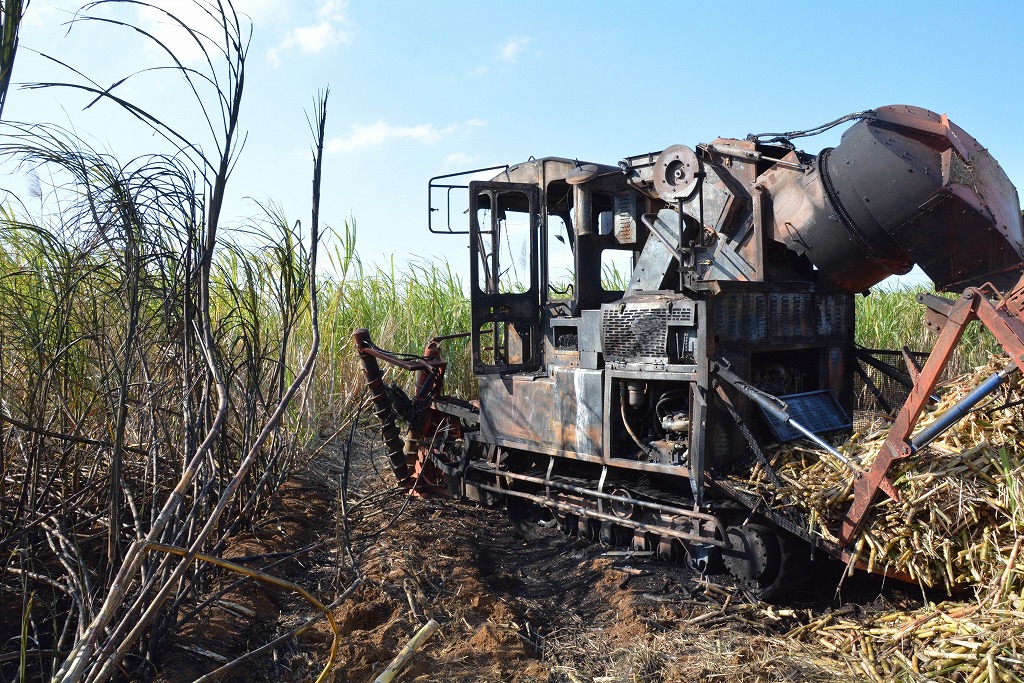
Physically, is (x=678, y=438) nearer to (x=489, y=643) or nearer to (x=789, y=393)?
(x=789, y=393)

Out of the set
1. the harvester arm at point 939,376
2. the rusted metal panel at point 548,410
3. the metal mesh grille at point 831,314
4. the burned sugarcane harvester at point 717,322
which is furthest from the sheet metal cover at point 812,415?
the rusted metal panel at point 548,410

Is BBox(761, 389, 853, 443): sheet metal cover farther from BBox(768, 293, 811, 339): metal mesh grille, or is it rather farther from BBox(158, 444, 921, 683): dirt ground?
BBox(158, 444, 921, 683): dirt ground

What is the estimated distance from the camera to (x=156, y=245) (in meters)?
3.34

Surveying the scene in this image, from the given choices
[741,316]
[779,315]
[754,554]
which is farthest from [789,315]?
[754,554]

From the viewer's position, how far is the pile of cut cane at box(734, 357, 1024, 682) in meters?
3.58

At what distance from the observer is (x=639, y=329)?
5.17 metres

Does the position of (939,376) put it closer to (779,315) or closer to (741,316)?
(741,316)

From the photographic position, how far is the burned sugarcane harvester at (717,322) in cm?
461

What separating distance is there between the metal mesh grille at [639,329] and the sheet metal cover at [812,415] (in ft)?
2.56

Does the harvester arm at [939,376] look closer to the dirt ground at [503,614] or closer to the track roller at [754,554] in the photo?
the track roller at [754,554]

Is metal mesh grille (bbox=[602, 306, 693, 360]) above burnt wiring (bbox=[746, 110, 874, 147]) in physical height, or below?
below

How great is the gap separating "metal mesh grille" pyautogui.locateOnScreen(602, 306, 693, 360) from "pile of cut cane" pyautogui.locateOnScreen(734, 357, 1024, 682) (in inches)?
46.2

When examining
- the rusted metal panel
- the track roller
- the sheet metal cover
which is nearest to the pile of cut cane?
the track roller

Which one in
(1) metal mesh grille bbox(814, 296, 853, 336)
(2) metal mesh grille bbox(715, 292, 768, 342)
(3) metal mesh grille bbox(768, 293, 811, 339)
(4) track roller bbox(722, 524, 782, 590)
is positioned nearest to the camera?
(4) track roller bbox(722, 524, 782, 590)
